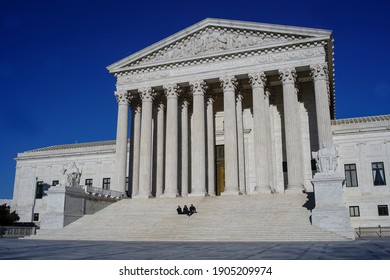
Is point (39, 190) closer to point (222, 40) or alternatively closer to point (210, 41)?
point (210, 41)

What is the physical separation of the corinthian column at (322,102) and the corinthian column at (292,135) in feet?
6.94

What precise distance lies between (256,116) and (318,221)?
16.1 meters

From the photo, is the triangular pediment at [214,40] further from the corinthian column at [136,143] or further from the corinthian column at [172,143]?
the corinthian column at [136,143]

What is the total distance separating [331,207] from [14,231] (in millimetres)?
25314

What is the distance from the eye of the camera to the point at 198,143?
4144 centimetres

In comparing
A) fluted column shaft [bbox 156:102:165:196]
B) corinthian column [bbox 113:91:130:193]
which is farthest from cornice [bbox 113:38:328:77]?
fluted column shaft [bbox 156:102:165:196]

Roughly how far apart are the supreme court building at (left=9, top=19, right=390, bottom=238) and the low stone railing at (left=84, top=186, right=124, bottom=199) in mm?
276

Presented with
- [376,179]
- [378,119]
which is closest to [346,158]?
[376,179]

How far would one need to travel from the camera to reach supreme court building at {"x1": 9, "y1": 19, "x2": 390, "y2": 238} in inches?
1531

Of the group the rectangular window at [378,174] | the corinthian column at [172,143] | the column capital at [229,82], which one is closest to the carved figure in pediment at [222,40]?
the column capital at [229,82]

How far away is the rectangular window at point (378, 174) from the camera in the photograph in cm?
4067

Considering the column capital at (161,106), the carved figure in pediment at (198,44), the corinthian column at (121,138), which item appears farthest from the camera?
the column capital at (161,106)

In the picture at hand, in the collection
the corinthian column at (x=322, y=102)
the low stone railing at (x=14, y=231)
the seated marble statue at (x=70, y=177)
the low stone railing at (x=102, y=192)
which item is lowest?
the low stone railing at (x=14, y=231)

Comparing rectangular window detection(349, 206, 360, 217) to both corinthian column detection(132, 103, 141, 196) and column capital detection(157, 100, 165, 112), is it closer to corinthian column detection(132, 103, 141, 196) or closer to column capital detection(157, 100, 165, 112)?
corinthian column detection(132, 103, 141, 196)
